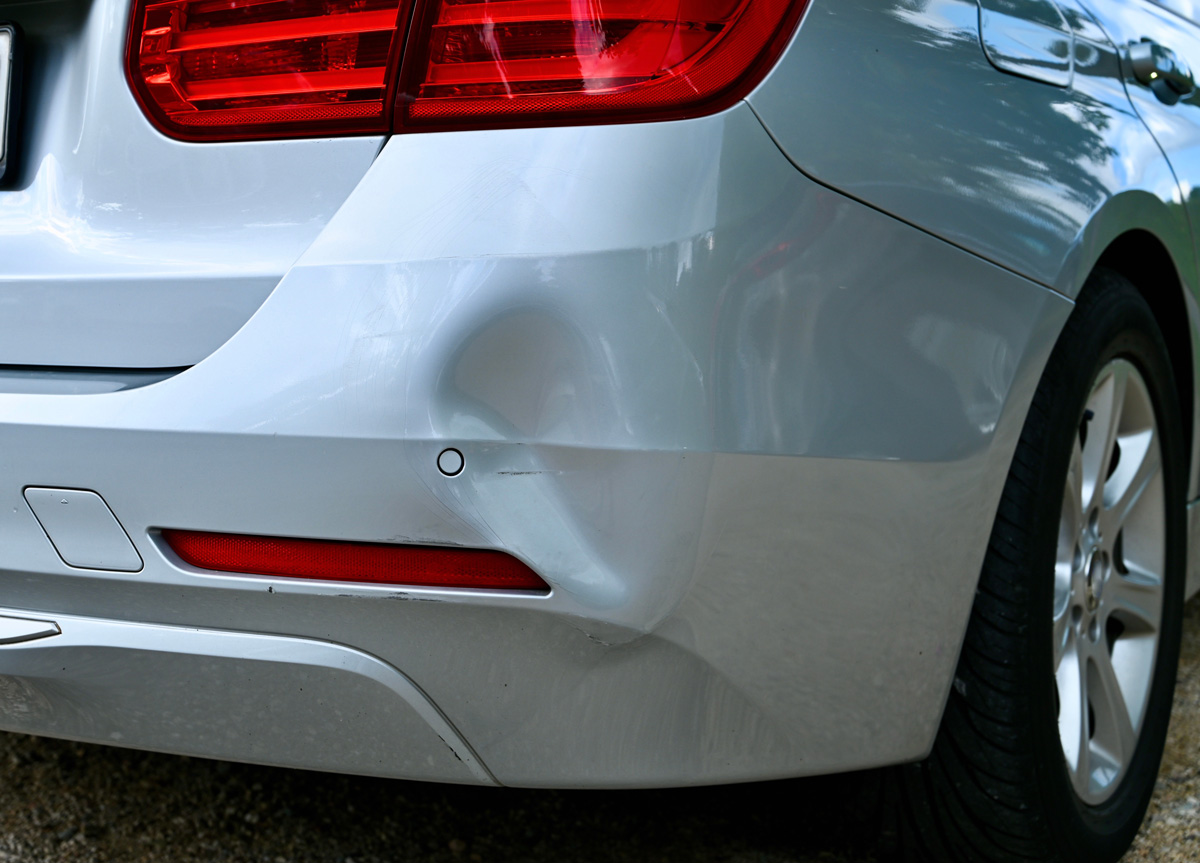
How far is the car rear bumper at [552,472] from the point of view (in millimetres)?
1056

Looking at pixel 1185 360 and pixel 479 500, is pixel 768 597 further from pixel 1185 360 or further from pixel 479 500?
pixel 1185 360

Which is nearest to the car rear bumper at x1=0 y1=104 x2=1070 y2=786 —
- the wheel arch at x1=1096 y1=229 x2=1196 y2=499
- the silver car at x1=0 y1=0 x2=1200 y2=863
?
the silver car at x1=0 y1=0 x2=1200 y2=863

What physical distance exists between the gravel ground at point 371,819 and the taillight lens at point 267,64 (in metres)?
1.09

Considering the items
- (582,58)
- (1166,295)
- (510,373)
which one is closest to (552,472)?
(510,373)

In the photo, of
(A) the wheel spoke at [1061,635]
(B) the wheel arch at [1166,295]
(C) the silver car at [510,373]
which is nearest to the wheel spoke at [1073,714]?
(A) the wheel spoke at [1061,635]

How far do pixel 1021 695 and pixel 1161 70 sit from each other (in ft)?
3.26

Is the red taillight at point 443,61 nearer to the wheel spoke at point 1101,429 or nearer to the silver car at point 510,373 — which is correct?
the silver car at point 510,373

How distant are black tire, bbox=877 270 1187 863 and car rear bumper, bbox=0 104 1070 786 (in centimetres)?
17

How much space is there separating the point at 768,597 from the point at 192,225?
2.18 ft

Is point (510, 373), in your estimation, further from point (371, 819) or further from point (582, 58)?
point (371, 819)

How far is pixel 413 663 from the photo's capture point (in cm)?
115

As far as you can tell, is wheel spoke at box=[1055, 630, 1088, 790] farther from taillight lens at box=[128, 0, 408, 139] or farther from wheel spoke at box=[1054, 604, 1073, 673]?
taillight lens at box=[128, 0, 408, 139]

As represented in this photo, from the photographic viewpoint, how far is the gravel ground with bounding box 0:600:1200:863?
1770 millimetres

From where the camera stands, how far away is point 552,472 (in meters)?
1.06
